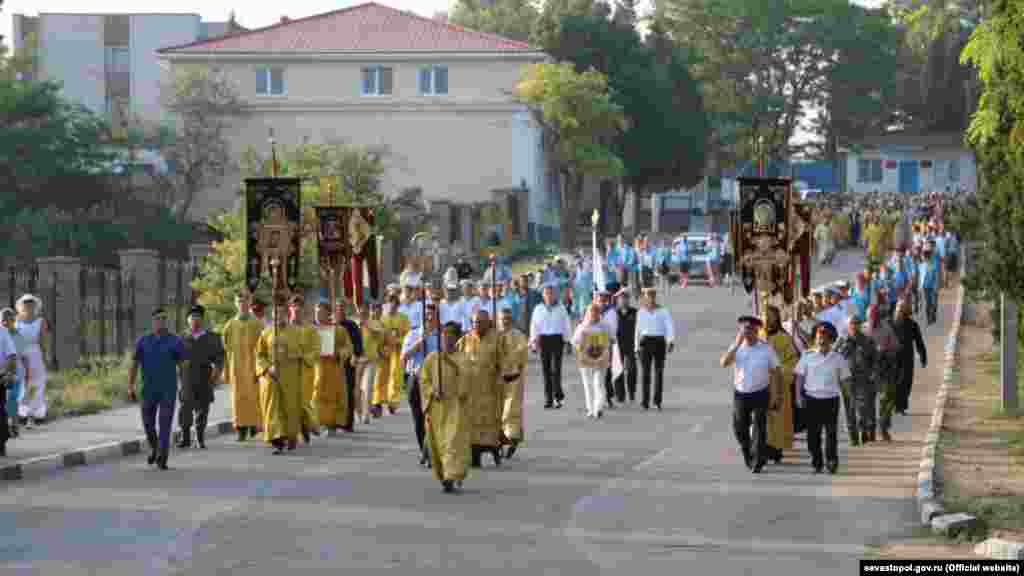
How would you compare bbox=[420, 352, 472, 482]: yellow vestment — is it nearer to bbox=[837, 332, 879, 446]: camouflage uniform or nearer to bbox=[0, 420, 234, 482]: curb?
bbox=[0, 420, 234, 482]: curb

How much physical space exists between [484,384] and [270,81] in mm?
52940

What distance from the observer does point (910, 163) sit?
10681cm

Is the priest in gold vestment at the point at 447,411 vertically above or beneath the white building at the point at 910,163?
beneath

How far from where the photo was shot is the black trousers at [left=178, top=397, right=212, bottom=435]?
2175 centimetres

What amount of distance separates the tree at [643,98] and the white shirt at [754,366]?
2192 inches

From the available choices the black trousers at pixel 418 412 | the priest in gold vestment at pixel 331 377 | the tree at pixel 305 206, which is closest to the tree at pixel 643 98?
the tree at pixel 305 206

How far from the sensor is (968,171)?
10644cm

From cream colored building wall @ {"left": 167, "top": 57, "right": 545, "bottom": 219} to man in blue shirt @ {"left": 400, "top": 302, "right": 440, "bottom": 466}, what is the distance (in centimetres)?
4840

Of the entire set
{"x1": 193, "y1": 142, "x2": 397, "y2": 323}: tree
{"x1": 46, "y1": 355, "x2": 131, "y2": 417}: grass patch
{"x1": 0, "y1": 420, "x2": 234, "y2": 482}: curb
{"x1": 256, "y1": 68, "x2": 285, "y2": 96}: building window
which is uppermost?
{"x1": 256, "y1": 68, "x2": 285, "y2": 96}: building window

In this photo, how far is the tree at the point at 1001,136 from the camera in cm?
1889

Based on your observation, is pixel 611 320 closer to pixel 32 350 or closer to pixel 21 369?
pixel 32 350

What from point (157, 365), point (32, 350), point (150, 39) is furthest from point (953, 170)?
point (157, 365)

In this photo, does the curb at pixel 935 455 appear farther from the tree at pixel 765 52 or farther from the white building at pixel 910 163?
the white building at pixel 910 163


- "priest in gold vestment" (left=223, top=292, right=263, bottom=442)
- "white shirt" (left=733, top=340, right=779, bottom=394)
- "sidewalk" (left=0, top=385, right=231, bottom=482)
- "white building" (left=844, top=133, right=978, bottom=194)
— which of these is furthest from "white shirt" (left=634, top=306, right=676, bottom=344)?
"white building" (left=844, top=133, right=978, bottom=194)
